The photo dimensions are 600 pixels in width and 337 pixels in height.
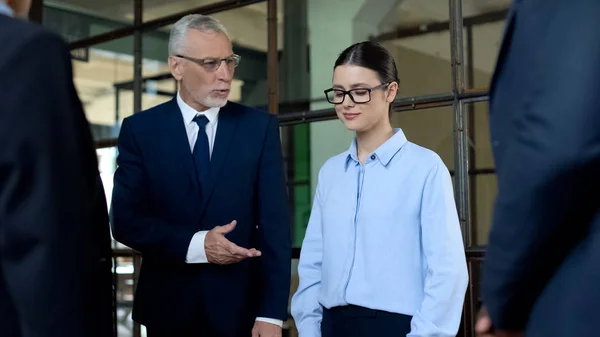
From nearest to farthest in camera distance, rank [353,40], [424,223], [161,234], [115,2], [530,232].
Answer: [530,232] < [424,223] < [161,234] < [353,40] < [115,2]

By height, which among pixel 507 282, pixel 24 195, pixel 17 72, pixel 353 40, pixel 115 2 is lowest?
pixel 507 282

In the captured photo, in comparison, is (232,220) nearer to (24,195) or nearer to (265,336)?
(265,336)

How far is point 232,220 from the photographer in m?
2.35

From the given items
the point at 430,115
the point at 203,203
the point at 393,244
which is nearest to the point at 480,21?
the point at 430,115

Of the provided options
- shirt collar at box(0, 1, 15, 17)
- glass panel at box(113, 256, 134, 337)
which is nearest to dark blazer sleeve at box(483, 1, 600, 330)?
shirt collar at box(0, 1, 15, 17)

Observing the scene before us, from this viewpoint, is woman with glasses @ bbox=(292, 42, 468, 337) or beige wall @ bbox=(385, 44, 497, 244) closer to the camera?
woman with glasses @ bbox=(292, 42, 468, 337)

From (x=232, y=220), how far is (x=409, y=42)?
163cm

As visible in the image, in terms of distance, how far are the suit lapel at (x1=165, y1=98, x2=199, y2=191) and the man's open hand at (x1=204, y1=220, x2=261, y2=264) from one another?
0.67 ft

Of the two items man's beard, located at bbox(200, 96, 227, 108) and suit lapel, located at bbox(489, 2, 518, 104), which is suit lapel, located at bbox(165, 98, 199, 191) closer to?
man's beard, located at bbox(200, 96, 227, 108)

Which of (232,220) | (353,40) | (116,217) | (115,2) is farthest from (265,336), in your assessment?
(115,2)

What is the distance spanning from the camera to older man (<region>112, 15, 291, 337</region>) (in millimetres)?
2297

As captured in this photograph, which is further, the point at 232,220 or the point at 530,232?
the point at 232,220

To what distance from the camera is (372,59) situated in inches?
88.5

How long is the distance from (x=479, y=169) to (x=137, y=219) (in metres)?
1.80
